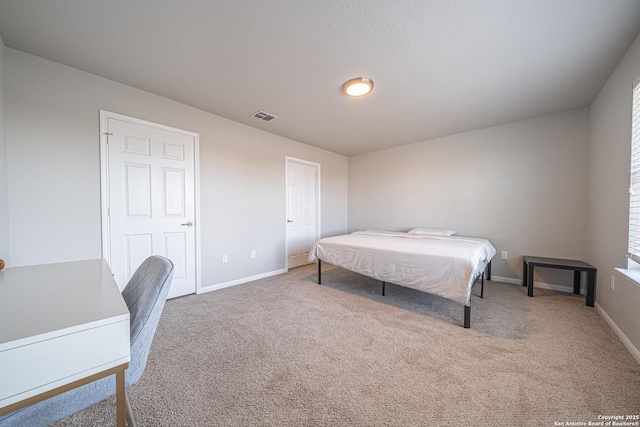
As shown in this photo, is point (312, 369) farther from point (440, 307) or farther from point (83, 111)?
point (83, 111)

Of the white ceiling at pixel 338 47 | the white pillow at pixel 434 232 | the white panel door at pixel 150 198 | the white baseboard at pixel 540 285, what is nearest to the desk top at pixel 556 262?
the white baseboard at pixel 540 285

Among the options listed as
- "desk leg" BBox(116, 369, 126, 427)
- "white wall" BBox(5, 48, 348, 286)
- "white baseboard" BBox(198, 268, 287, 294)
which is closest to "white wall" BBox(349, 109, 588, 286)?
"white baseboard" BBox(198, 268, 287, 294)

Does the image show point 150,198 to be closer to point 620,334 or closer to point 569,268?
point 620,334

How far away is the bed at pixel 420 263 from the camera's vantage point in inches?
83.1

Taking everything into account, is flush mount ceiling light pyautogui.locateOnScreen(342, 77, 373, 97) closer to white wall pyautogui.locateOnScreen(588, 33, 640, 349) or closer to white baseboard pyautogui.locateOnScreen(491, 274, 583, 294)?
white wall pyautogui.locateOnScreen(588, 33, 640, 349)

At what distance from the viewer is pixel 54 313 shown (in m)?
0.75

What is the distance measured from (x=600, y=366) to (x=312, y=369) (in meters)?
1.98

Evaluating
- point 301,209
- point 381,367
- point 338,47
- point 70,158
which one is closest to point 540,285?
point 381,367

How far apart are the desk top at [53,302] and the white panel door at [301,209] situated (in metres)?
3.05

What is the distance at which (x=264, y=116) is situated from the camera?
317 cm

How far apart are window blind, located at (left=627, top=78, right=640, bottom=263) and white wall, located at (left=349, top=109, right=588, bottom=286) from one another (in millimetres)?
1427

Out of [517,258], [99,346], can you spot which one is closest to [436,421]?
[99,346]

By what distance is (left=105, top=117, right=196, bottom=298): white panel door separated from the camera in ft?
7.82

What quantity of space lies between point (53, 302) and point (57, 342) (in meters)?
0.33
